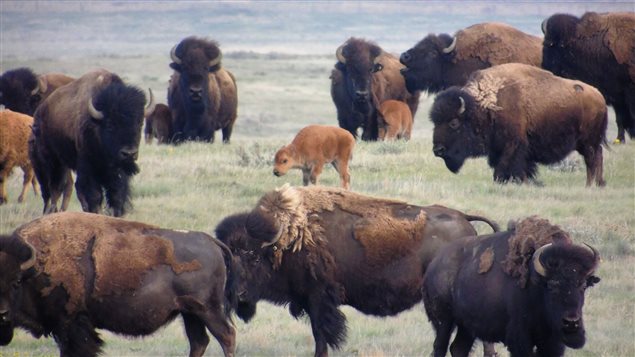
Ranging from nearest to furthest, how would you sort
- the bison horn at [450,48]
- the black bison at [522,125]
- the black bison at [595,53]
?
the black bison at [522,125] → the black bison at [595,53] → the bison horn at [450,48]

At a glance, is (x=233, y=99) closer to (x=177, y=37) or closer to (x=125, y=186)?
(x=125, y=186)

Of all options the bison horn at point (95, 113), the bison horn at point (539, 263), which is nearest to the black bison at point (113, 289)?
the bison horn at point (539, 263)

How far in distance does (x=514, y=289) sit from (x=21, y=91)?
15134 millimetres

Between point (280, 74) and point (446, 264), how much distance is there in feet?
186

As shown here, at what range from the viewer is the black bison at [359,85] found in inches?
845

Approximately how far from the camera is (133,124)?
44.9 ft

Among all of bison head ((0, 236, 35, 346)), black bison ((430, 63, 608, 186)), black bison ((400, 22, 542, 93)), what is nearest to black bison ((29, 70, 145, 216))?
black bison ((430, 63, 608, 186))

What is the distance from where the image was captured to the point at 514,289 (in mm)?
8047

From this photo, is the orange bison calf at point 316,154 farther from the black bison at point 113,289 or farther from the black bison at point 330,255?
the black bison at point 113,289

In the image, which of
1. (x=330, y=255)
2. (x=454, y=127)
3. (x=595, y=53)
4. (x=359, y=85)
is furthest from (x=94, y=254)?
(x=359, y=85)

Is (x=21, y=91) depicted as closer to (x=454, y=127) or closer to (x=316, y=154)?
(x=316, y=154)

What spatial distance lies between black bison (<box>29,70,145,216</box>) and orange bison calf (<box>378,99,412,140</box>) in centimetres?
745

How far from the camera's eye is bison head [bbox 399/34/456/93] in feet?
68.7

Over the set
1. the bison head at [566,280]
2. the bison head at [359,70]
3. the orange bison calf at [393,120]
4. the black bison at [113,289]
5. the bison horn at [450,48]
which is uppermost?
the bison head at [566,280]
